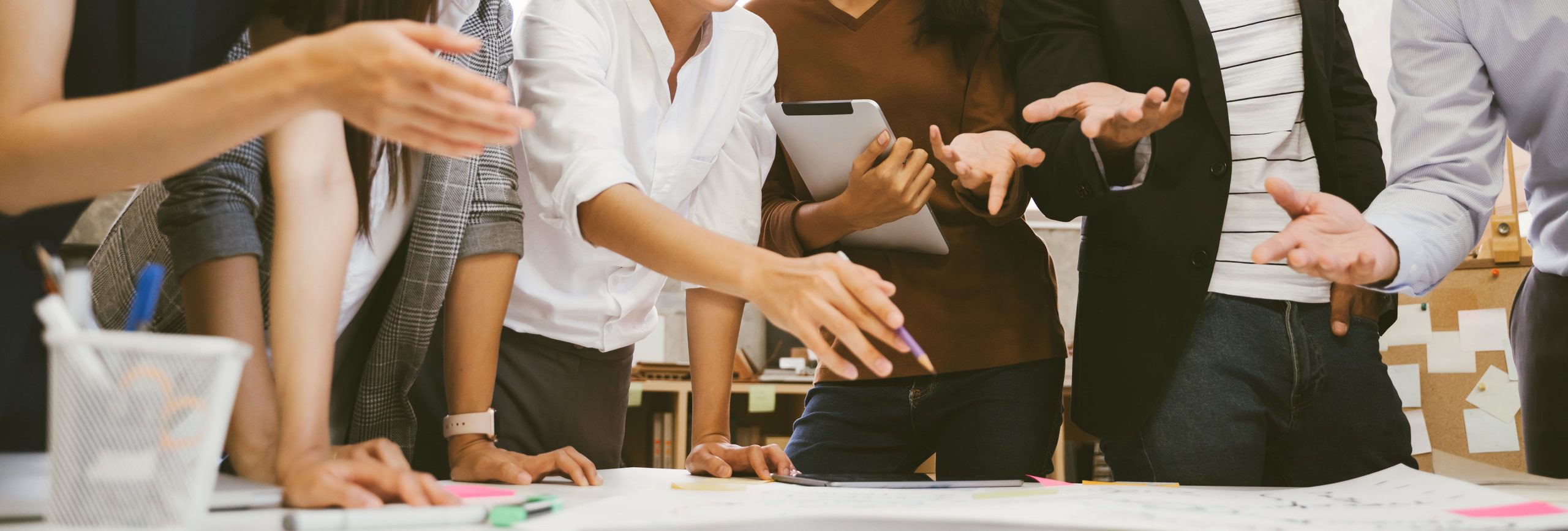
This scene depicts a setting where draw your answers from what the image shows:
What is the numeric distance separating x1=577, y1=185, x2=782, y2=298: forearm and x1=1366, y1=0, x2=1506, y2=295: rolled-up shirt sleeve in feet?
2.36

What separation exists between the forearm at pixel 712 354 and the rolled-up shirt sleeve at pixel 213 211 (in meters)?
0.55

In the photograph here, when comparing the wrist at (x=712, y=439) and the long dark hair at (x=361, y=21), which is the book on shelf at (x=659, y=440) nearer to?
the wrist at (x=712, y=439)

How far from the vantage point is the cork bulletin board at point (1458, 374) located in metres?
2.53

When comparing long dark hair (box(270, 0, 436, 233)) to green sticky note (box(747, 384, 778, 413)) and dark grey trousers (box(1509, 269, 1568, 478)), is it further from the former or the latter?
green sticky note (box(747, 384, 778, 413))

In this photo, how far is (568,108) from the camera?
1.02 m

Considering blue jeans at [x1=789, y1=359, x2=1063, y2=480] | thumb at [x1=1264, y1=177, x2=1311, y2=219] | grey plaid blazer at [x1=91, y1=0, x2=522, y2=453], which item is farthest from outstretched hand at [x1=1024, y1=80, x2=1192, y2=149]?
grey plaid blazer at [x1=91, y1=0, x2=522, y2=453]

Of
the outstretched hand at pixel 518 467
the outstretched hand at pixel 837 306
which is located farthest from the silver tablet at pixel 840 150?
the outstretched hand at pixel 518 467

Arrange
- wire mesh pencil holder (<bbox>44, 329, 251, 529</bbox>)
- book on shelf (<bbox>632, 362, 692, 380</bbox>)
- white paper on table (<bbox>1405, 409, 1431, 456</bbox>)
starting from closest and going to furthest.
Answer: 1. wire mesh pencil holder (<bbox>44, 329, 251, 529</bbox>)
2. white paper on table (<bbox>1405, 409, 1431, 456</bbox>)
3. book on shelf (<bbox>632, 362, 692, 380</bbox>)

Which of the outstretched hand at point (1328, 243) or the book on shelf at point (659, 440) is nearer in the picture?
the outstretched hand at point (1328, 243)

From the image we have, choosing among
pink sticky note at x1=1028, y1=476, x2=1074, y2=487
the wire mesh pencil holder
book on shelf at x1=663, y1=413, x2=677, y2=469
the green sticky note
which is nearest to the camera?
the wire mesh pencil holder

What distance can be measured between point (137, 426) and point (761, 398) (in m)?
2.94

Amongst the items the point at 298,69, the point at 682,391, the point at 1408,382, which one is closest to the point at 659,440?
the point at 682,391

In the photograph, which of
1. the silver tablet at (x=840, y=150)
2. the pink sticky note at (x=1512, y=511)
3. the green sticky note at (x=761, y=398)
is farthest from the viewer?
the green sticky note at (x=761, y=398)

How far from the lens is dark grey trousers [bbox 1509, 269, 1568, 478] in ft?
4.08
